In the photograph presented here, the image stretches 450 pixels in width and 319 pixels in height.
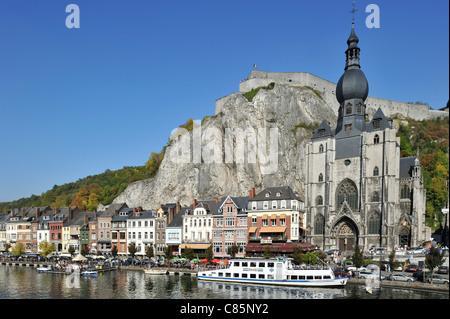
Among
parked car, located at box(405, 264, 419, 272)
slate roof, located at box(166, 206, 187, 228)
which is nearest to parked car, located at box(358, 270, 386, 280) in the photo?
parked car, located at box(405, 264, 419, 272)

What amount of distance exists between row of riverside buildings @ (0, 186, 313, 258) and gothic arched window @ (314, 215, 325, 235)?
2.56m

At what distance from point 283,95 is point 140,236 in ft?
195

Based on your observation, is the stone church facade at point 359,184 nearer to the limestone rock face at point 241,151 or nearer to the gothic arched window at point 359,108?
the gothic arched window at point 359,108

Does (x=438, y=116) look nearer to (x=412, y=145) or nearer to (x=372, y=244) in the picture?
(x=412, y=145)

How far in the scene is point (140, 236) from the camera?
263 ft

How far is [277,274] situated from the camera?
1918 inches

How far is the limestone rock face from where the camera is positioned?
104 m

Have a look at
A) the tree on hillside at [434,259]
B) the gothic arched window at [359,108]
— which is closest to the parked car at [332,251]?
the tree on hillside at [434,259]

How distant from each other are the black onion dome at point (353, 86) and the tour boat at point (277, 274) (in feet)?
134

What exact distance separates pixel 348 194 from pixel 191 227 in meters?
28.9

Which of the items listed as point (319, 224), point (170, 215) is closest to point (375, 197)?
point (319, 224)

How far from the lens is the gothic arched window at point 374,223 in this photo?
2687 inches

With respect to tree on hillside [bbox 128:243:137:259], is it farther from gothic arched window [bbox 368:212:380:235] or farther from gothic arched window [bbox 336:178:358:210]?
gothic arched window [bbox 368:212:380:235]
